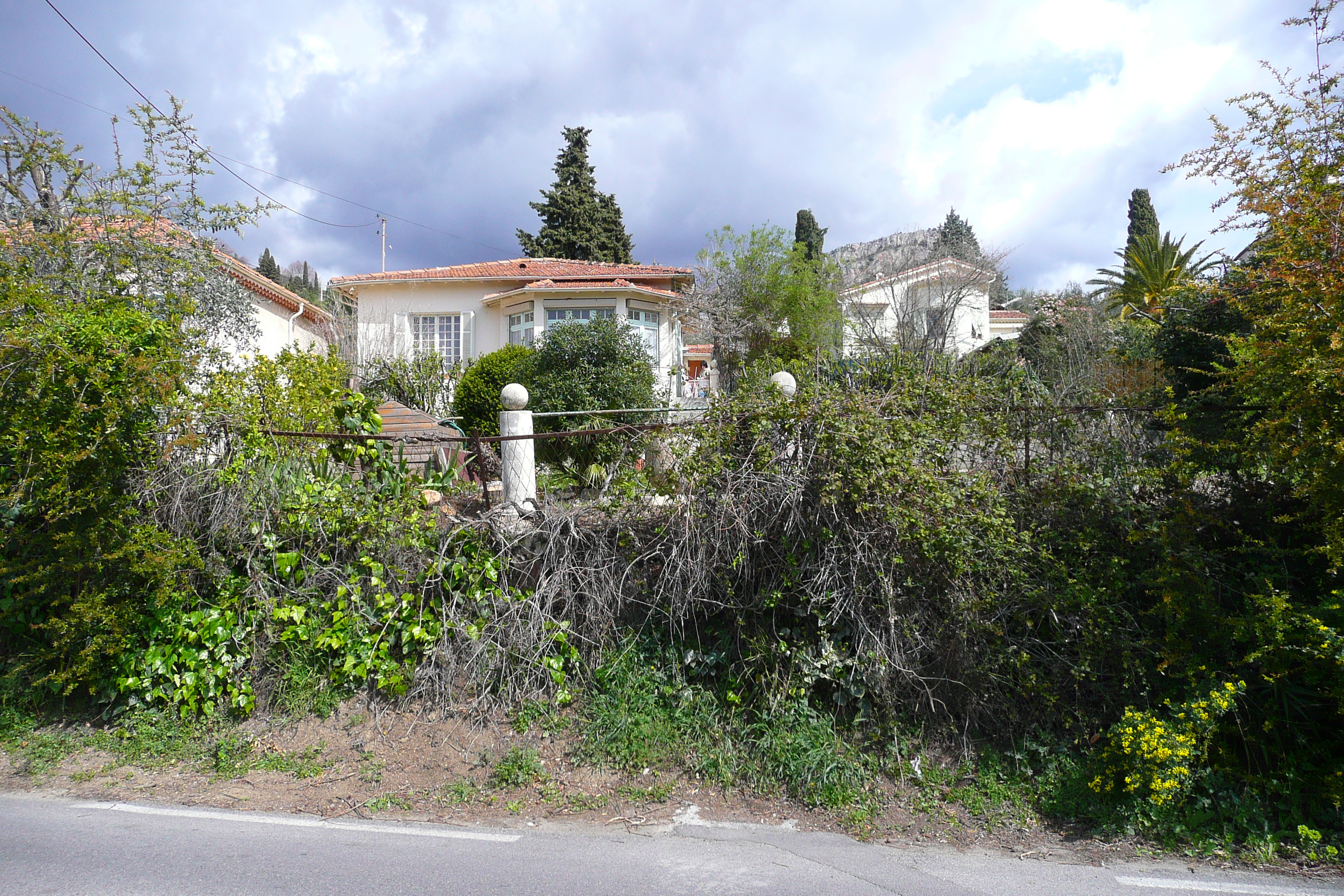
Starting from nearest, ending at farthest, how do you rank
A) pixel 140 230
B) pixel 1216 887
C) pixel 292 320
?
pixel 1216 887
pixel 140 230
pixel 292 320

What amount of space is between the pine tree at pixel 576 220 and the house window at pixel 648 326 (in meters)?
12.2

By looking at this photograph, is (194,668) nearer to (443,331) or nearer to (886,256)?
(443,331)

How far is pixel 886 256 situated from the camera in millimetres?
21734

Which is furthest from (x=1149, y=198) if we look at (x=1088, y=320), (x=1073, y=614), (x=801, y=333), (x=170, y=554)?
(x=170, y=554)

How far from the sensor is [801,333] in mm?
18531

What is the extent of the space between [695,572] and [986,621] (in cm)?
195

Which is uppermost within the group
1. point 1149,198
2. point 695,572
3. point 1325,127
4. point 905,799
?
point 1149,198

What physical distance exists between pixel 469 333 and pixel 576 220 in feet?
41.1

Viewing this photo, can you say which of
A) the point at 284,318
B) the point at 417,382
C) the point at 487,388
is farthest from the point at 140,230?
the point at 284,318

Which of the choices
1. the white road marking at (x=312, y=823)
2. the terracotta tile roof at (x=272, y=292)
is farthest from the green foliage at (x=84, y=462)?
the terracotta tile roof at (x=272, y=292)

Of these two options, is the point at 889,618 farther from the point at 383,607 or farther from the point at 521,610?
the point at 383,607

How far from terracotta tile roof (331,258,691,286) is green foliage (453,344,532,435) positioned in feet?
16.1

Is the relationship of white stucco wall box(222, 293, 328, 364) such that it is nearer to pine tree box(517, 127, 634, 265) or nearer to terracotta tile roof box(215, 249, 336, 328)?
terracotta tile roof box(215, 249, 336, 328)

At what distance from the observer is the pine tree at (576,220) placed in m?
31.2
